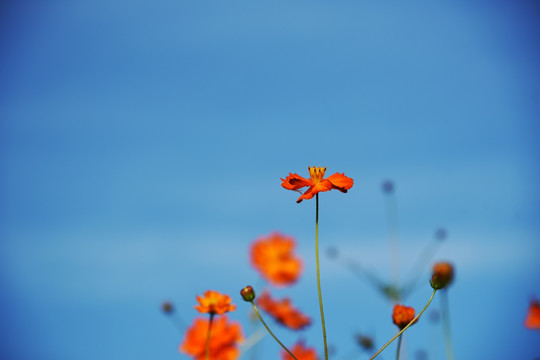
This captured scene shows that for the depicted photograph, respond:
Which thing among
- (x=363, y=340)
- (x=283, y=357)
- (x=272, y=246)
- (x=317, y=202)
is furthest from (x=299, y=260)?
(x=317, y=202)

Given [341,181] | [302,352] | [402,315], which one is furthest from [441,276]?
[302,352]

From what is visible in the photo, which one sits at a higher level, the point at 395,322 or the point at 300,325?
the point at 395,322

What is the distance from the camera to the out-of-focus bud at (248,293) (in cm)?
121

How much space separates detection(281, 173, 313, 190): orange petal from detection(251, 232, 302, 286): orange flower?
152cm

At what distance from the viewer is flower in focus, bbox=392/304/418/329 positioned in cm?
119

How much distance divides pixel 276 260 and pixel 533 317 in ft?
4.76

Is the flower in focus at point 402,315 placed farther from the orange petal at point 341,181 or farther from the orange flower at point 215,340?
the orange flower at point 215,340

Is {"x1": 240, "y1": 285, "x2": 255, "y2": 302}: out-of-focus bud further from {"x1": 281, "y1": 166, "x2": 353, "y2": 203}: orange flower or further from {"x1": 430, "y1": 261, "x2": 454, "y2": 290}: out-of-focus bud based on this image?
{"x1": 430, "y1": 261, "x2": 454, "y2": 290}: out-of-focus bud

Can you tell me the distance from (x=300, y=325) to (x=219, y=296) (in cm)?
148

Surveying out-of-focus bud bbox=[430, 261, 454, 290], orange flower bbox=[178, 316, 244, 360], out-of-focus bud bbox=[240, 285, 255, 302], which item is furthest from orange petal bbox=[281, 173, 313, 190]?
orange flower bbox=[178, 316, 244, 360]

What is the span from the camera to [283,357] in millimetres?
2260

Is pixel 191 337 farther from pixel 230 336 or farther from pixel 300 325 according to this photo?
pixel 300 325

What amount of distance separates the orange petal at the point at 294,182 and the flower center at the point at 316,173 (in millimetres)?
20

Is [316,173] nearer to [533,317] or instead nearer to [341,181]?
[341,181]
